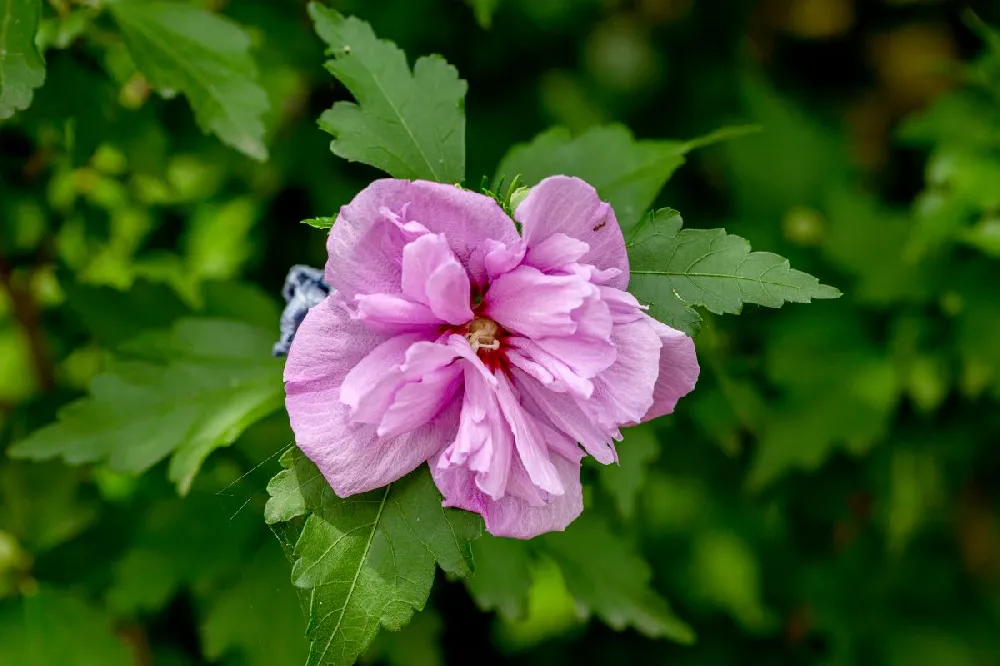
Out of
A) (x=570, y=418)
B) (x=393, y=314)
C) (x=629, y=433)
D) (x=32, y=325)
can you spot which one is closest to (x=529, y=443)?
(x=570, y=418)

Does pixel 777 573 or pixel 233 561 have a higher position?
pixel 233 561

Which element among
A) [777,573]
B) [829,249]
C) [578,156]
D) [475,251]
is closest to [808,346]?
[829,249]

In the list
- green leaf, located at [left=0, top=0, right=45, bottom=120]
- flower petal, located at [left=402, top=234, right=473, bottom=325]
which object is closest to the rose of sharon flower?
flower petal, located at [left=402, top=234, right=473, bottom=325]

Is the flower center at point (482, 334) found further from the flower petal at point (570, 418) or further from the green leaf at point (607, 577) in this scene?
A: the green leaf at point (607, 577)

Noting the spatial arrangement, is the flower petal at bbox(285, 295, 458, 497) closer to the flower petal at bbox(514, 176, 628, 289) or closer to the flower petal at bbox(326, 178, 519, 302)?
the flower petal at bbox(326, 178, 519, 302)

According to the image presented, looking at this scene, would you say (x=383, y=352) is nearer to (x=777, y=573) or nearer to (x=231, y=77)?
(x=231, y=77)

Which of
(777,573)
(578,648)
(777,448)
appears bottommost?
(578,648)
